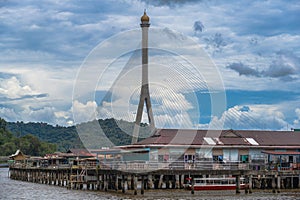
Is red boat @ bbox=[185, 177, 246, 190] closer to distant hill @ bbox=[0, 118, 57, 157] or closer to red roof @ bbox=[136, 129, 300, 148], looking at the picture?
red roof @ bbox=[136, 129, 300, 148]

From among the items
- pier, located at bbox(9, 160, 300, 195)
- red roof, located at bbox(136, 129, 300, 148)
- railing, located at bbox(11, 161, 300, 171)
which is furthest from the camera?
red roof, located at bbox(136, 129, 300, 148)

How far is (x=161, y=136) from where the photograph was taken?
200ft

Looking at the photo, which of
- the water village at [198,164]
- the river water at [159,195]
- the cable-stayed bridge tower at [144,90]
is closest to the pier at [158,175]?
the water village at [198,164]

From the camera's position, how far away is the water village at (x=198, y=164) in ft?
172

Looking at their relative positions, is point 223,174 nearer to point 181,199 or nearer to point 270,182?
point 181,199

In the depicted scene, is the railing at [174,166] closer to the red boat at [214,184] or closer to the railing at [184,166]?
the railing at [184,166]

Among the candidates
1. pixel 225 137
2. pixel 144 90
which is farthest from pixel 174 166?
pixel 144 90

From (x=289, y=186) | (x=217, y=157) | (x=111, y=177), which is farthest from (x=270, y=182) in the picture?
(x=111, y=177)

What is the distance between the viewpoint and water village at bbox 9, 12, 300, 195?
52.5 meters

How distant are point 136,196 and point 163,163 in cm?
472

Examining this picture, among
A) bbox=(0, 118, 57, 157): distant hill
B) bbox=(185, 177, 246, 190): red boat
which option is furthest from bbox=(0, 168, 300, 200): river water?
bbox=(0, 118, 57, 157): distant hill

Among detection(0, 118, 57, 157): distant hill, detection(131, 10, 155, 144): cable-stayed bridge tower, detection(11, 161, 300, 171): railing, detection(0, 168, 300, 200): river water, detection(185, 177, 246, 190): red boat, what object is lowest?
detection(0, 168, 300, 200): river water

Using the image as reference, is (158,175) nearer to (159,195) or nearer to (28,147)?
(159,195)

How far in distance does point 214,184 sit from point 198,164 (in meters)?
2.87
